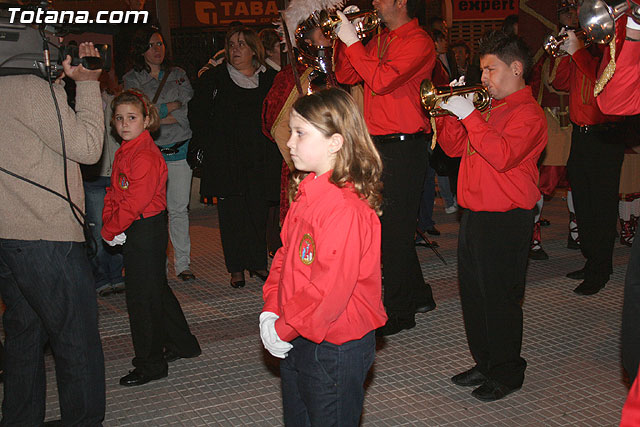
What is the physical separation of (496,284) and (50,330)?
7.04ft

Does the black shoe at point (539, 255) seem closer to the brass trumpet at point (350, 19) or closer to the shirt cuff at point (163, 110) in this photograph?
the brass trumpet at point (350, 19)

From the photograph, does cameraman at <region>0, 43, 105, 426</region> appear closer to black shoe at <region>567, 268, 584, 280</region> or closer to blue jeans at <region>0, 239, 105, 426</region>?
blue jeans at <region>0, 239, 105, 426</region>

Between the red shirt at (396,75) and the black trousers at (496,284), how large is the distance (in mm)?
958

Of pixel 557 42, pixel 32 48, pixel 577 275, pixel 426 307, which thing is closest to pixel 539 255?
pixel 577 275

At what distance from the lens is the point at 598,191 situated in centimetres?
539

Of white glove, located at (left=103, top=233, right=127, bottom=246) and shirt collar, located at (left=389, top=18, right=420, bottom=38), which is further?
shirt collar, located at (left=389, top=18, right=420, bottom=38)

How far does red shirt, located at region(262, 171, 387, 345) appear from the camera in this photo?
2.21 meters

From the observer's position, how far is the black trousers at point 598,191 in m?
5.33

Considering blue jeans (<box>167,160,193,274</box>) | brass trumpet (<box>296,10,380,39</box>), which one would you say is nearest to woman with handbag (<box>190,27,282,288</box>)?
blue jeans (<box>167,160,193,274</box>)

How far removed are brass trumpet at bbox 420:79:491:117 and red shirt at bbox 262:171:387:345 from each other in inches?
55.7

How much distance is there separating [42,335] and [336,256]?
66.1 inches

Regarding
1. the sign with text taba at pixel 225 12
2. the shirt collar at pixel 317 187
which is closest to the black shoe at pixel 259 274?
the shirt collar at pixel 317 187

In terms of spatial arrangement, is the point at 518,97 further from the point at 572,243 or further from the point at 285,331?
the point at 572,243

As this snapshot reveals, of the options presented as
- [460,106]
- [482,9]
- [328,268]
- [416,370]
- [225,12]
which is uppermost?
[482,9]
